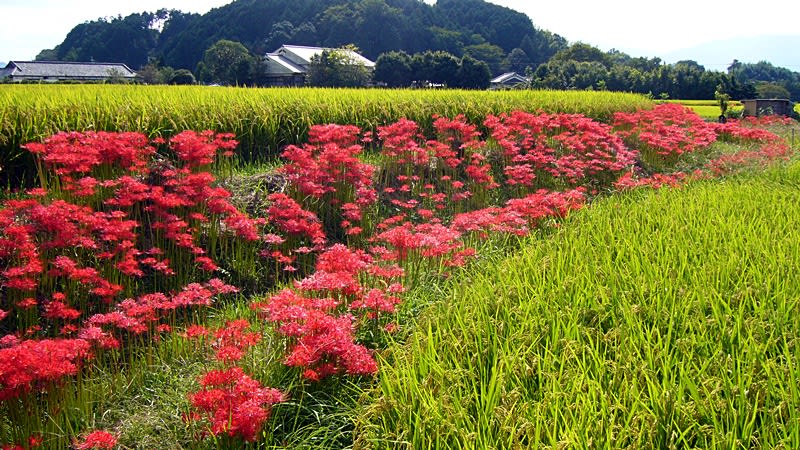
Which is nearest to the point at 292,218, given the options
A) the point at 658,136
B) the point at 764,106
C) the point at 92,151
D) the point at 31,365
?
the point at 92,151

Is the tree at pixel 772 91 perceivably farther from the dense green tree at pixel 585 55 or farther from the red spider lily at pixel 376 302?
the red spider lily at pixel 376 302

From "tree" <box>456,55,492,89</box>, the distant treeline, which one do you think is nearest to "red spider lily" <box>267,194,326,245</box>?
the distant treeline

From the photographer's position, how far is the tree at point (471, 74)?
148 ft

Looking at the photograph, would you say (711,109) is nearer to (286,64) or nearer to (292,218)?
(292,218)

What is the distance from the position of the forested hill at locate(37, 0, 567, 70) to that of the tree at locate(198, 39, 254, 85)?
12.8 metres

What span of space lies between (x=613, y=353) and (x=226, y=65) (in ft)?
167

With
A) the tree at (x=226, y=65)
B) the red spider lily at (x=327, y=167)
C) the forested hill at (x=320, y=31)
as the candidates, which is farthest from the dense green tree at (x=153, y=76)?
the red spider lily at (x=327, y=167)

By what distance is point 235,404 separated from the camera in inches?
→ 104

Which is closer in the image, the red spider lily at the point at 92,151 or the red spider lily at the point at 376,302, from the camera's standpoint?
the red spider lily at the point at 376,302

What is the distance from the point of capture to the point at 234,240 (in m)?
5.73

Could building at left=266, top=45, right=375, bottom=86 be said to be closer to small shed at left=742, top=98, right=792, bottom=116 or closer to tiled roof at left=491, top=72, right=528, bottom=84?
tiled roof at left=491, top=72, right=528, bottom=84

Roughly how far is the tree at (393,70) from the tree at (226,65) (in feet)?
35.1

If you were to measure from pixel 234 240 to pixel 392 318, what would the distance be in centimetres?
238

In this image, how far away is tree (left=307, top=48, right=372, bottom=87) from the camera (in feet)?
129
